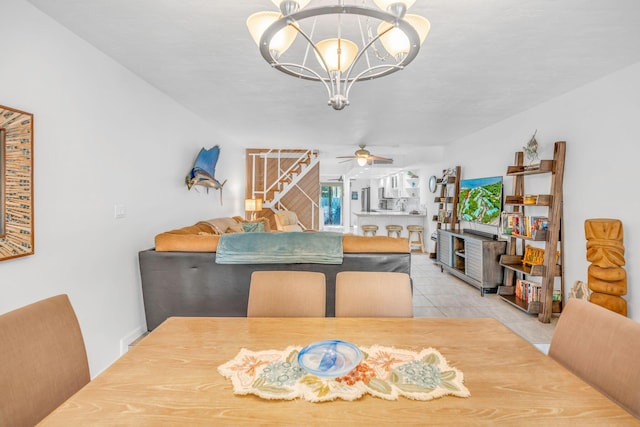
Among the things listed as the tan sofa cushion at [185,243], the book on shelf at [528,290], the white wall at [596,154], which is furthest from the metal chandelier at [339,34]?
the book on shelf at [528,290]

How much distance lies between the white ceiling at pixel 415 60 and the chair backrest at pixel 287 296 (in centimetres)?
164

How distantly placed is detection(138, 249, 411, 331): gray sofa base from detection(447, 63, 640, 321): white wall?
1974 millimetres

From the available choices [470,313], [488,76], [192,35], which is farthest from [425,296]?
[192,35]

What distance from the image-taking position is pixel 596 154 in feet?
10.1

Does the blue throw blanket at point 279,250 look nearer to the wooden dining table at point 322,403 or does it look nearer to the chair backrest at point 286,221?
the wooden dining table at point 322,403

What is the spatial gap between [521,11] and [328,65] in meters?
1.33

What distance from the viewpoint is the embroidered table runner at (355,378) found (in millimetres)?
950

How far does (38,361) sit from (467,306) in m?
4.06

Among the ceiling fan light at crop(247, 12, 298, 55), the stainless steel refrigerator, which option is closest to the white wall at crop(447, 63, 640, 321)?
the ceiling fan light at crop(247, 12, 298, 55)

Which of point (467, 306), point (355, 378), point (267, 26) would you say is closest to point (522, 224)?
point (467, 306)

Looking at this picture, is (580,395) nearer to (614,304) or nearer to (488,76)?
(614,304)

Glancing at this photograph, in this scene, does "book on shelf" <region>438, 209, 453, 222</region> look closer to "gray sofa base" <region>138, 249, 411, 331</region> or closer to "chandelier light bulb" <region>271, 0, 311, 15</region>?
"gray sofa base" <region>138, 249, 411, 331</region>

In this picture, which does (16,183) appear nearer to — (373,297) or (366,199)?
(373,297)

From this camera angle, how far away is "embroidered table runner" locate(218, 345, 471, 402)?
950 mm
